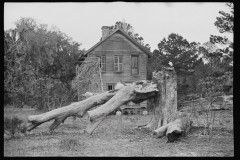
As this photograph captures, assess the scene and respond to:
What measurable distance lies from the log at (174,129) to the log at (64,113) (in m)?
2.77

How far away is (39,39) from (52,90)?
15.6 metres

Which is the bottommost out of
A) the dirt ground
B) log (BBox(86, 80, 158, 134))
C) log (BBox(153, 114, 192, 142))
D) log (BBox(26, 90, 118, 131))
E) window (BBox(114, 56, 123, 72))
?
the dirt ground

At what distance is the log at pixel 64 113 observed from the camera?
8.77 m

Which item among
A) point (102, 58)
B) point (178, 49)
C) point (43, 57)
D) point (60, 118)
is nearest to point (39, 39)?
point (43, 57)

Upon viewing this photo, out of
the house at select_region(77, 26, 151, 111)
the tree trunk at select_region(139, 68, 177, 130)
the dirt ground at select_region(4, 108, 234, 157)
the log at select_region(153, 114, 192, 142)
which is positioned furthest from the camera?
the house at select_region(77, 26, 151, 111)

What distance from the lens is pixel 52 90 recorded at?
64.1 feet

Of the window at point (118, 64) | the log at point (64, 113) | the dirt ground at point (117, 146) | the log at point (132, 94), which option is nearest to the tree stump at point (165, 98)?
the log at point (132, 94)

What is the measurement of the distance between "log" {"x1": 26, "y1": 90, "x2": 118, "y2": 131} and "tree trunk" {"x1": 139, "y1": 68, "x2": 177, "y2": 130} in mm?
1815

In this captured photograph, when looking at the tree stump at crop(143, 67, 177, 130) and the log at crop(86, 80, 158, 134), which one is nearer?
the log at crop(86, 80, 158, 134)

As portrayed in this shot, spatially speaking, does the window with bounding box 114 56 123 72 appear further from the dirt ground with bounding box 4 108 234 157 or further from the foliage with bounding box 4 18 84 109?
the dirt ground with bounding box 4 108 234 157

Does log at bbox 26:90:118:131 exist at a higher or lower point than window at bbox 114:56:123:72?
lower

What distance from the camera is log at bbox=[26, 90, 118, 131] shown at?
8766 millimetres

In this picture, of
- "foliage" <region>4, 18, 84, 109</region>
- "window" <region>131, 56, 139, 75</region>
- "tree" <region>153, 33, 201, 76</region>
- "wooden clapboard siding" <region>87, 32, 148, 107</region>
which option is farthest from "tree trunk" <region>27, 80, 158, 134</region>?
"tree" <region>153, 33, 201, 76</region>

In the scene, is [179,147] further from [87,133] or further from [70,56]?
[70,56]
